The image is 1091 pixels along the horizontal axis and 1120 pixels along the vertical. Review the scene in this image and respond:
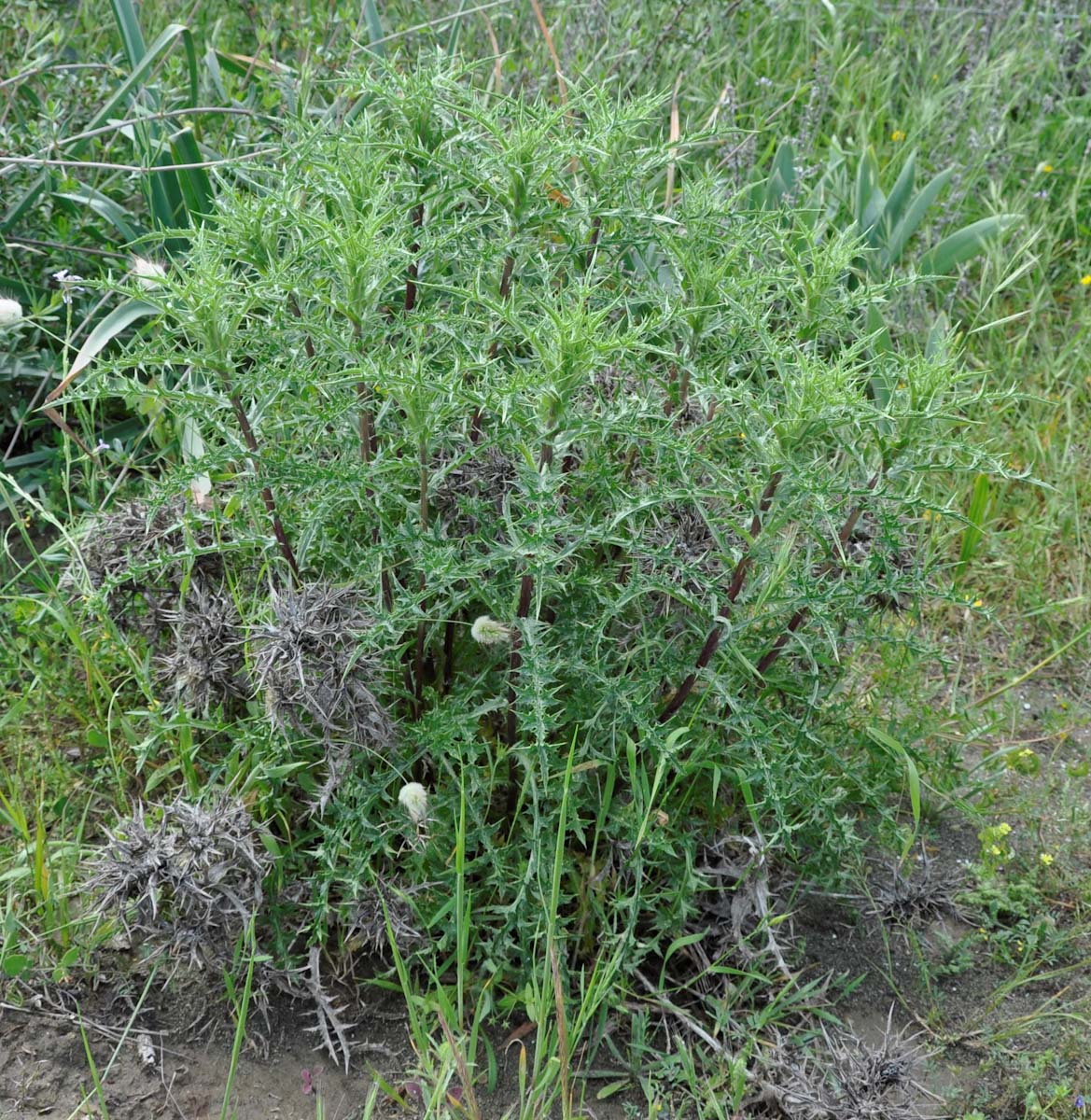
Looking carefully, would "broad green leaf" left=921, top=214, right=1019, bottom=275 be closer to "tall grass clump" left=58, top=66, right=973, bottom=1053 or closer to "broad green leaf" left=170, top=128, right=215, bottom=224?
"tall grass clump" left=58, top=66, right=973, bottom=1053

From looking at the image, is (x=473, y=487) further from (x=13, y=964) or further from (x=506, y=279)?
(x=13, y=964)

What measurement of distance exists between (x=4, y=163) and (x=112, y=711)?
155 cm

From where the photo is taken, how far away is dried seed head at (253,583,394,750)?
6.27 ft

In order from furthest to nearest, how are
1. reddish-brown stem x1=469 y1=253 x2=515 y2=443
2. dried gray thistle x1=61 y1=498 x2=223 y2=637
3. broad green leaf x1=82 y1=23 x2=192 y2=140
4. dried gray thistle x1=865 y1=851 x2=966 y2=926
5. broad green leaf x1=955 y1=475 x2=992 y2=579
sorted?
broad green leaf x1=82 y1=23 x2=192 y2=140 < broad green leaf x1=955 y1=475 x2=992 y2=579 < dried gray thistle x1=865 y1=851 x2=966 y2=926 < dried gray thistle x1=61 y1=498 x2=223 y2=637 < reddish-brown stem x1=469 y1=253 x2=515 y2=443

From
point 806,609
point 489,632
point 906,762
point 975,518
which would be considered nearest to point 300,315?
point 489,632

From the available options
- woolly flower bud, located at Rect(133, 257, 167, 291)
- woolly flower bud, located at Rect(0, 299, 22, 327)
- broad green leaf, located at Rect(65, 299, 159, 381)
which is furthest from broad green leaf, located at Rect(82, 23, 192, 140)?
woolly flower bud, located at Rect(133, 257, 167, 291)

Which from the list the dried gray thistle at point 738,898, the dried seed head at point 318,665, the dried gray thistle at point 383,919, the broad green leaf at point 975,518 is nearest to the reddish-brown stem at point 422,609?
the dried seed head at point 318,665

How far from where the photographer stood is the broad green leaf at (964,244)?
3521mm

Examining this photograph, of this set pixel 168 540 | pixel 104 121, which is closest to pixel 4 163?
pixel 104 121

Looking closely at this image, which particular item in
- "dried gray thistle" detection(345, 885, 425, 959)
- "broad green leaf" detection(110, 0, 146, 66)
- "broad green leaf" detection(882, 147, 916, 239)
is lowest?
"dried gray thistle" detection(345, 885, 425, 959)

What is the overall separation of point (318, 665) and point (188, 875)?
41cm

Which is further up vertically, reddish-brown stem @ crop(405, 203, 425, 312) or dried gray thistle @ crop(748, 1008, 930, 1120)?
reddish-brown stem @ crop(405, 203, 425, 312)

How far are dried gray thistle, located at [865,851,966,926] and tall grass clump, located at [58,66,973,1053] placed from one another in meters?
0.11

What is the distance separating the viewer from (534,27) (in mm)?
4215
